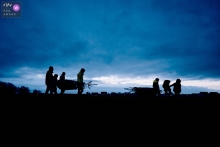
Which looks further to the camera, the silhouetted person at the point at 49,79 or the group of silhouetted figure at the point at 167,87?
the group of silhouetted figure at the point at 167,87

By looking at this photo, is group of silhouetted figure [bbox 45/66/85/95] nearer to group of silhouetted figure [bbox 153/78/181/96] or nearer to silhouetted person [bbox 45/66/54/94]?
silhouetted person [bbox 45/66/54/94]

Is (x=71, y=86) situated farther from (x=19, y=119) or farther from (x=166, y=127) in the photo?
(x=166, y=127)

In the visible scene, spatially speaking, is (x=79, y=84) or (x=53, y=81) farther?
(x=79, y=84)

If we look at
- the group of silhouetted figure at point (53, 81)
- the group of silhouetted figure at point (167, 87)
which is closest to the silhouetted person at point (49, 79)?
the group of silhouetted figure at point (53, 81)

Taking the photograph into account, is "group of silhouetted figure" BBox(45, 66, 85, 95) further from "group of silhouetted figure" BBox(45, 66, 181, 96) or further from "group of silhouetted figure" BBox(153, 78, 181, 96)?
"group of silhouetted figure" BBox(153, 78, 181, 96)

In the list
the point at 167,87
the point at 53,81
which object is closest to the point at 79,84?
the point at 53,81

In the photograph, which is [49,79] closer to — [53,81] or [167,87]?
[53,81]

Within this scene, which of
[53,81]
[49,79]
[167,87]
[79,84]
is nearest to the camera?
[49,79]

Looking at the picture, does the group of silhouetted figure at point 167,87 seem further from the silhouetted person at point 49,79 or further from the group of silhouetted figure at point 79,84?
the silhouetted person at point 49,79

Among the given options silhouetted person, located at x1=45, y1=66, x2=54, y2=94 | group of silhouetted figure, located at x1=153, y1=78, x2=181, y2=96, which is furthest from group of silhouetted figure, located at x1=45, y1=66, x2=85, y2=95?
group of silhouetted figure, located at x1=153, y1=78, x2=181, y2=96

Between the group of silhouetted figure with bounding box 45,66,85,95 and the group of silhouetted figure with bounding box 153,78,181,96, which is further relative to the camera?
the group of silhouetted figure with bounding box 153,78,181,96

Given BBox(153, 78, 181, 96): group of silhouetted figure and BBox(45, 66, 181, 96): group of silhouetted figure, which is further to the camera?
BBox(153, 78, 181, 96): group of silhouetted figure

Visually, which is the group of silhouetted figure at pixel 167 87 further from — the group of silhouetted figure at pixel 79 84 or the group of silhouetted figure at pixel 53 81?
the group of silhouetted figure at pixel 53 81

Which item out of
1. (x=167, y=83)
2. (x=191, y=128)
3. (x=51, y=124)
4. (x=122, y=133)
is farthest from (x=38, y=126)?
(x=167, y=83)
